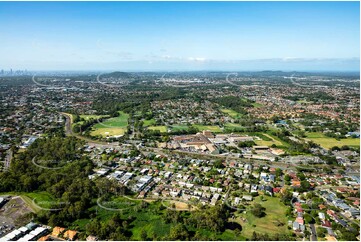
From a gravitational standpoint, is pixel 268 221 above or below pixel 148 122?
below

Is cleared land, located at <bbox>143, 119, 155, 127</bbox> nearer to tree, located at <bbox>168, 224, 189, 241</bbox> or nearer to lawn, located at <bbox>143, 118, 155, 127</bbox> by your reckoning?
lawn, located at <bbox>143, 118, 155, 127</bbox>

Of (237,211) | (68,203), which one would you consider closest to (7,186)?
(68,203)

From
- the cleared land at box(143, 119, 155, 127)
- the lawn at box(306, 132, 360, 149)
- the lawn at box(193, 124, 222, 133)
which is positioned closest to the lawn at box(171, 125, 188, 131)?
the lawn at box(193, 124, 222, 133)

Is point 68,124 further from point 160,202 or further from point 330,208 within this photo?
point 330,208

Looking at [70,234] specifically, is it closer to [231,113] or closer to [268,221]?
[268,221]

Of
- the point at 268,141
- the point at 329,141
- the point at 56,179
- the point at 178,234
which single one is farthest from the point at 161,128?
the point at 178,234

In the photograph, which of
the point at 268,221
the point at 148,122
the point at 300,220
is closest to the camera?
the point at 300,220

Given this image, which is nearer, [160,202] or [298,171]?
[160,202]
